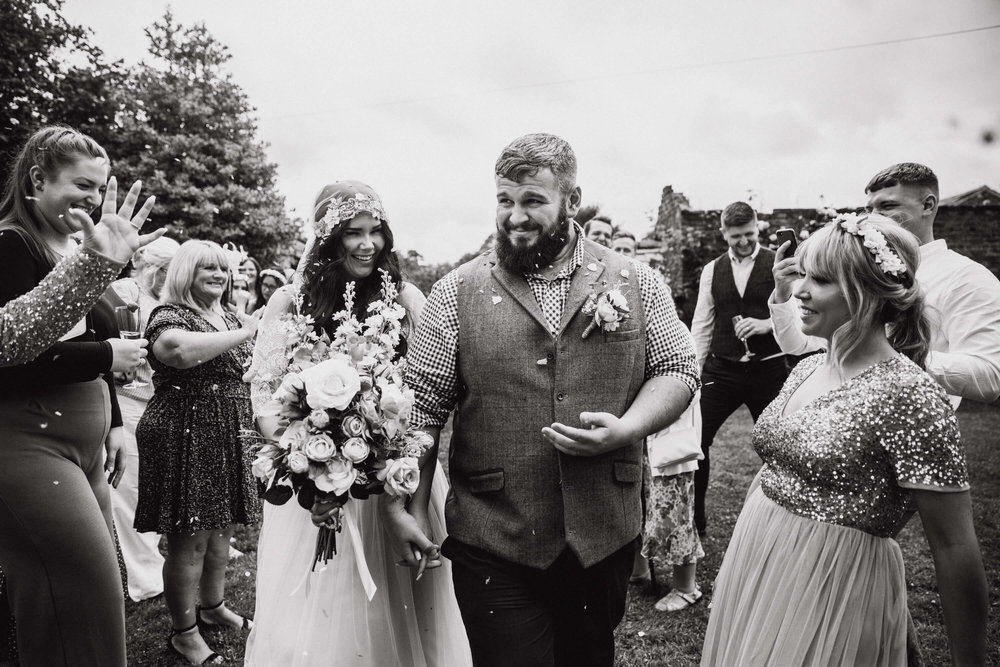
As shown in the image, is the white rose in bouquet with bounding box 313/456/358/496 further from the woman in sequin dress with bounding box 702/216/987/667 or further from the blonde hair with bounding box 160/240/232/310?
the blonde hair with bounding box 160/240/232/310

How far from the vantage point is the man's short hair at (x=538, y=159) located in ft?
7.32

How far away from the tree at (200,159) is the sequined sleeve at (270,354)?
61.4ft

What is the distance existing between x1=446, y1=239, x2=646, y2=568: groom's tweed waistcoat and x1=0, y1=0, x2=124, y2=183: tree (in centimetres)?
1506

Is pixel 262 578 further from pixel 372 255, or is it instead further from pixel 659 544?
pixel 659 544

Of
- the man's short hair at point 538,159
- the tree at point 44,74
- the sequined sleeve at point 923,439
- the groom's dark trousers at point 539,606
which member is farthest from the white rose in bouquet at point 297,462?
the tree at point 44,74

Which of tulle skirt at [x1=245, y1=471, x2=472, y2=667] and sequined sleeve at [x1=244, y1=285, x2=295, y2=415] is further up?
sequined sleeve at [x1=244, y1=285, x2=295, y2=415]

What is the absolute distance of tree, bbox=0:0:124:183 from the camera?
48.4ft

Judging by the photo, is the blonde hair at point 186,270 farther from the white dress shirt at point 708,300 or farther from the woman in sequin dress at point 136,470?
the white dress shirt at point 708,300

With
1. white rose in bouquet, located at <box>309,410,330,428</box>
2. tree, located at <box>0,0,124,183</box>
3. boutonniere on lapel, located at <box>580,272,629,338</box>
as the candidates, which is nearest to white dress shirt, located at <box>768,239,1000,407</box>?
boutonniere on lapel, located at <box>580,272,629,338</box>

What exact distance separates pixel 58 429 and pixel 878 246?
295 cm

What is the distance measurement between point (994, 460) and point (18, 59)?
2145 cm

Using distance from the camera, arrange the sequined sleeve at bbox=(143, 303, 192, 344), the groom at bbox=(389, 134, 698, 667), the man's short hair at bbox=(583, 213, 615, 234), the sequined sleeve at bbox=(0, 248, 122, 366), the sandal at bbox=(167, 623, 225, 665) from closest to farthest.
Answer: the sequined sleeve at bbox=(0, 248, 122, 366) → the groom at bbox=(389, 134, 698, 667) → the sequined sleeve at bbox=(143, 303, 192, 344) → the sandal at bbox=(167, 623, 225, 665) → the man's short hair at bbox=(583, 213, 615, 234)

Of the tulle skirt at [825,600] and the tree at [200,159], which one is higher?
the tree at [200,159]

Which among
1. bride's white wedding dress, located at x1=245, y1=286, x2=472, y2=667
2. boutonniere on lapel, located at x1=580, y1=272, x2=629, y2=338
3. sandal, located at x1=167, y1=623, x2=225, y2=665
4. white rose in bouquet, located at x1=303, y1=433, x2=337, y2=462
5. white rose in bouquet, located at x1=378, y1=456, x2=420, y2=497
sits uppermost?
boutonniere on lapel, located at x1=580, y1=272, x2=629, y2=338
